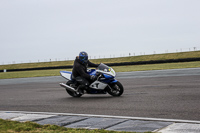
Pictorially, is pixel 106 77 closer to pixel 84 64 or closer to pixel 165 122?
pixel 84 64

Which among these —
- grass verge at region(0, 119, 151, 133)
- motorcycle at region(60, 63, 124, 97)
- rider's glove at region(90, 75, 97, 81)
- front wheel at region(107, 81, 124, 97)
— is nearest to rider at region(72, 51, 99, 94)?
rider's glove at region(90, 75, 97, 81)

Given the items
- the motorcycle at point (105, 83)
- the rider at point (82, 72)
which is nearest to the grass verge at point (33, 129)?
the motorcycle at point (105, 83)

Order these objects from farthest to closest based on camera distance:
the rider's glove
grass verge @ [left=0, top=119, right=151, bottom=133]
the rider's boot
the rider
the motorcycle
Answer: the rider's boot
the rider
the rider's glove
the motorcycle
grass verge @ [left=0, top=119, right=151, bottom=133]

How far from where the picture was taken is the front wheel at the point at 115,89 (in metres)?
10.4

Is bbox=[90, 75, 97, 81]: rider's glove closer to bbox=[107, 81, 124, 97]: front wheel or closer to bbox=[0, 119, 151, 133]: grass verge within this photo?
bbox=[107, 81, 124, 97]: front wheel

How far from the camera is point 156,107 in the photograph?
7.55 m

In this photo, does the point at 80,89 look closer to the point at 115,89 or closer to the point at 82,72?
the point at 82,72

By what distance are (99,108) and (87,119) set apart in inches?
65.8

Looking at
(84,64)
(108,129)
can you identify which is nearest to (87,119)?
(108,129)

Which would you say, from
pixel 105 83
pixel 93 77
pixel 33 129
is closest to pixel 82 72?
pixel 93 77

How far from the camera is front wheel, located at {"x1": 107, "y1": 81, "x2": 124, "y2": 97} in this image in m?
10.4

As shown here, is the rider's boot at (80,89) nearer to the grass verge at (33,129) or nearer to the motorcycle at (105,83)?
the motorcycle at (105,83)

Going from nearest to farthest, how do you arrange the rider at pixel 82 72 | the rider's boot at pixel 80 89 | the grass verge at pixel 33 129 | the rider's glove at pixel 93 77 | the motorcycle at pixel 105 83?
1. the grass verge at pixel 33 129
2. the motorcycle at pixel 105 83
3. the rider's glove at pixel 93 77
4. the rider at pixel 82 72
5. the rider's boot at pixel 80 89

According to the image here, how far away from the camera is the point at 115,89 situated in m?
10.5
